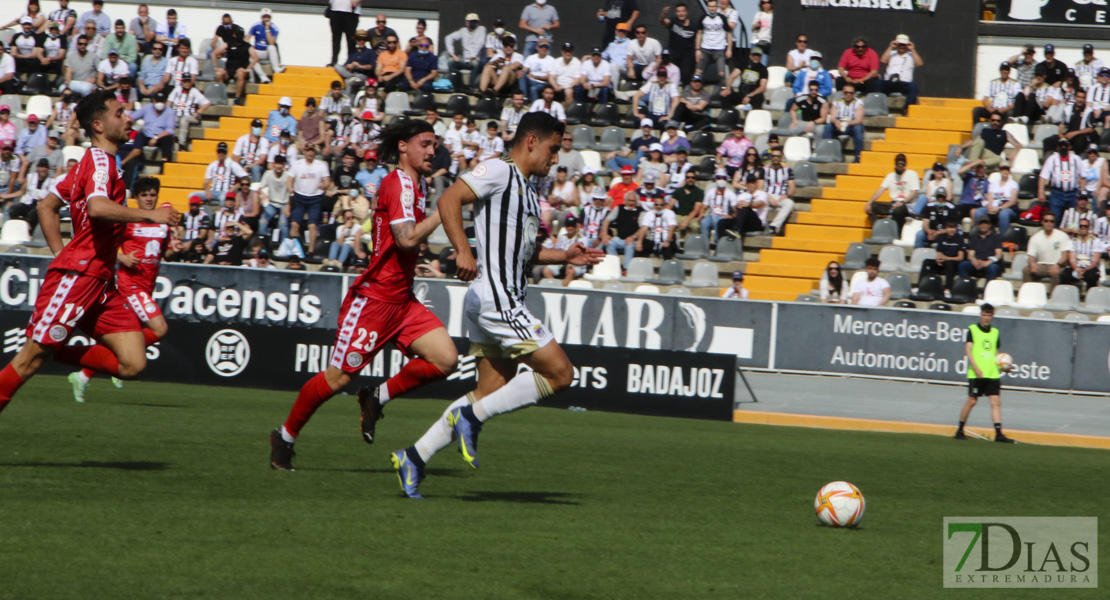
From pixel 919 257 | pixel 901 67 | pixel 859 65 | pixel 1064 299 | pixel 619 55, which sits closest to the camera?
pixel 1064 299

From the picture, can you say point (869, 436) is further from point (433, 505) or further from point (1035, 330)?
point (433, 505)

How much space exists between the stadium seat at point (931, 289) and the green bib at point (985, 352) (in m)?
4.14

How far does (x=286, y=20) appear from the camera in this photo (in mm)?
29969

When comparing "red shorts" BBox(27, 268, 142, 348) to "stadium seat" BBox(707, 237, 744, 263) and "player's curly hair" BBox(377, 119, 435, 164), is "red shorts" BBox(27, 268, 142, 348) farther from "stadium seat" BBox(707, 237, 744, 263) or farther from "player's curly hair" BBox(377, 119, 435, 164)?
"stadium seat" BBox(707, 237, 744, 263)

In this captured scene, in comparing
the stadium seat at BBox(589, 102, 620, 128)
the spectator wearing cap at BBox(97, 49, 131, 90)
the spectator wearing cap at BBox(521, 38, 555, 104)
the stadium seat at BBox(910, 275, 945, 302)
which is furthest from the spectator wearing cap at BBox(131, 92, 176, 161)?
the stadium seat at BBox(910, 275, 945, 302)

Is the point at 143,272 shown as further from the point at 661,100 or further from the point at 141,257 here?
the point at 661,100

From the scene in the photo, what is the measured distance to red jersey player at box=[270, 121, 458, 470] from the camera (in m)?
8.03

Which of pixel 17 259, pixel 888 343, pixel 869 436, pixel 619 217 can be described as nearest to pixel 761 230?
pixel 619 217

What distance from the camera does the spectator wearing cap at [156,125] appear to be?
2634cm

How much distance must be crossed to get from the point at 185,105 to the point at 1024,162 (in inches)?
669

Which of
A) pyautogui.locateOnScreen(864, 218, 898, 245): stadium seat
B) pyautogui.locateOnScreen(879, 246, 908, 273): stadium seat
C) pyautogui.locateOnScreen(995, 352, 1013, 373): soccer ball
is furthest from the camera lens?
pyautogui.locateOnScreen(864, 218, 898, 245): stadium seat

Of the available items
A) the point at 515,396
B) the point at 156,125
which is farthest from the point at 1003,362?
the point at 156,125

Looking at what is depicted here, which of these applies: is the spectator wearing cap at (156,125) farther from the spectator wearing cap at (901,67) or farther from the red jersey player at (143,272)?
the spectator wearing cap at (901,67)

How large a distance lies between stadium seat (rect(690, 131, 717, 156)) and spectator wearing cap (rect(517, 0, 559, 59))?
4263 millimetres
